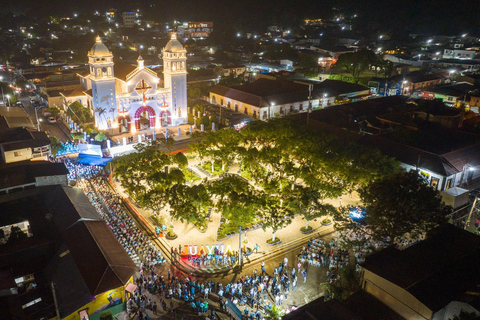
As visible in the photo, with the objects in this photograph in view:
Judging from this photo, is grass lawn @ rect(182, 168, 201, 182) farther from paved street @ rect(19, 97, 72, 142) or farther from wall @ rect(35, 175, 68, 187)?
paved street @ rect(19, 97, 72, 142)


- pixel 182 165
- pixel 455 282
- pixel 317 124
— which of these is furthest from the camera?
pixel 317 124

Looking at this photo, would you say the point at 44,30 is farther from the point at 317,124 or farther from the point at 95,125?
the point at 317,124

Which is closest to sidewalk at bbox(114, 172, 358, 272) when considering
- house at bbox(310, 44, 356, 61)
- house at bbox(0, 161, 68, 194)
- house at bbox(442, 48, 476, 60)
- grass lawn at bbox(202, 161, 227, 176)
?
grass lawn at bbox(202, 161, 227, 176)

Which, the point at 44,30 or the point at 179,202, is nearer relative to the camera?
the point at 179,202

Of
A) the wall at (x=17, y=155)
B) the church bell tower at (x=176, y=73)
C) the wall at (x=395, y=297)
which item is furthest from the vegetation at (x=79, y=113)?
the wall at (x=395, y=297)

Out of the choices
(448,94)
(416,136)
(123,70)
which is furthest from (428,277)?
A: (448,94)

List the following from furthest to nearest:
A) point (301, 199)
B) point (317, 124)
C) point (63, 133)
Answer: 1. point (63, 133)
2. point (317, 124)
3. point (301, 199)

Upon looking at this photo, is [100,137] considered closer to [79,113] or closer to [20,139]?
[79,113]

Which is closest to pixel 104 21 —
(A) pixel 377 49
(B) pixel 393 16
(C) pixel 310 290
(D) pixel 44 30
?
(D) pixel 44 30
